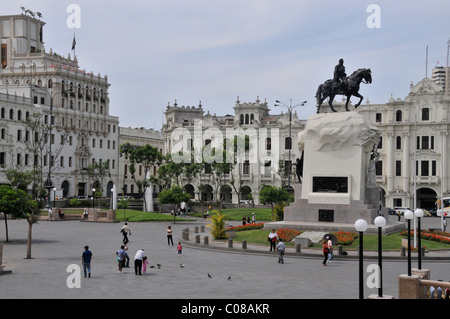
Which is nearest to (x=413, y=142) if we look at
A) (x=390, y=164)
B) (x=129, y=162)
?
(x=390, y=164)

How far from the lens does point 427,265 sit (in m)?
28.1

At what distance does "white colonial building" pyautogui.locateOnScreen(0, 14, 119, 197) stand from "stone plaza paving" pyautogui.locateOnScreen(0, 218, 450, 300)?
170ft

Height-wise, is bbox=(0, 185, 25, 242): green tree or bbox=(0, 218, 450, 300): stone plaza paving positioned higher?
bbox=(0, 185, 25, 242): green tree

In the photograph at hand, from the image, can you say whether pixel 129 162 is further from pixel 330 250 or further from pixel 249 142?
pixel 330 250

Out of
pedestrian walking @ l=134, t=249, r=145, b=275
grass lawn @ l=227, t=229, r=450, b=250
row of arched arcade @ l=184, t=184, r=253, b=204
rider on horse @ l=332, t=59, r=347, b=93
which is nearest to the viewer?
pedestrian walking @ l=134, t=249, r=145, b=275

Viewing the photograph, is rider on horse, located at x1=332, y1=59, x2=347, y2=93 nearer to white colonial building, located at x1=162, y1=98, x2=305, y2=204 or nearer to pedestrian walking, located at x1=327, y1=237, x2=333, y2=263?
pedestrian walking, located at x1=327, y1=237, x2=333, y2=263

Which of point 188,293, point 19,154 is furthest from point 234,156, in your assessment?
point 188,293

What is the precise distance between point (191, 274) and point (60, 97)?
6977cm

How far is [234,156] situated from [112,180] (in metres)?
25.4

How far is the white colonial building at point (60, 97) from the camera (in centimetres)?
8656

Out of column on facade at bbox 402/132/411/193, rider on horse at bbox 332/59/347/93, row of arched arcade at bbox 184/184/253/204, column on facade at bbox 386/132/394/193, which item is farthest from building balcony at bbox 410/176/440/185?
rider on horse at bbox 332/59/347/93

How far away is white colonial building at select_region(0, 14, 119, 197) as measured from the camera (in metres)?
86.6

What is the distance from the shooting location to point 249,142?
90688mm
